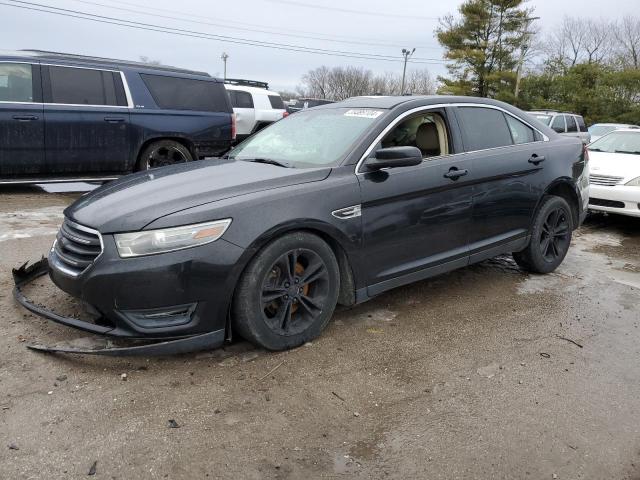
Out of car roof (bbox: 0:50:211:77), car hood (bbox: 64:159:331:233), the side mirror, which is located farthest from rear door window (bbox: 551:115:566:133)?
car hood (bbox: 64:159:331:233)

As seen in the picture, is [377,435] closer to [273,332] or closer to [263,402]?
[263,402]

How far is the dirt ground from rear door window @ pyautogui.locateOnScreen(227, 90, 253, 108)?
11.2 meters

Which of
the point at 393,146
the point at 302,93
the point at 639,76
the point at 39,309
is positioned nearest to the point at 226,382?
the point at 39,309

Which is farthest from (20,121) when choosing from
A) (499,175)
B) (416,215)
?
(499,175)

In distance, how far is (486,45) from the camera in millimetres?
34094

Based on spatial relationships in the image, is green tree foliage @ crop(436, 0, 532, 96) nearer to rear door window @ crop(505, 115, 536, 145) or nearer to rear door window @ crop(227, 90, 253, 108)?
rear door window @ crop(227, 90, 253, 108)

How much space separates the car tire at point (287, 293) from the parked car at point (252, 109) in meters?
11.0

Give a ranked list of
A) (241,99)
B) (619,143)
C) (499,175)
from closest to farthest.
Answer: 1. (499,175)
2. (619,143)
3. (241,99)

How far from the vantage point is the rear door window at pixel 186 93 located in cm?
834

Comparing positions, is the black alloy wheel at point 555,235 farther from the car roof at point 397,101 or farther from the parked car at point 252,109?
the parked car at point 252,109

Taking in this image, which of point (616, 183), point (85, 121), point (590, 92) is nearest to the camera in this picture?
point (616, 183)

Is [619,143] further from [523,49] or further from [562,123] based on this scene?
[523,49]

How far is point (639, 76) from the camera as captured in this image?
31000mm

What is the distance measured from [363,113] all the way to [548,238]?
2298mm
